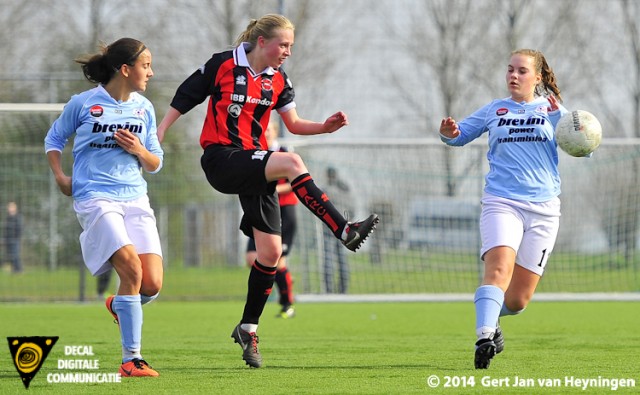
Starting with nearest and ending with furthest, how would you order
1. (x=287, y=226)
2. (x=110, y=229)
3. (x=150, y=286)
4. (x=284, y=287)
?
(x=110, y=229), (x=150, y=286), (x=284, y=287), (x=287, y=226)

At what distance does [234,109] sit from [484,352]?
88.1 inches

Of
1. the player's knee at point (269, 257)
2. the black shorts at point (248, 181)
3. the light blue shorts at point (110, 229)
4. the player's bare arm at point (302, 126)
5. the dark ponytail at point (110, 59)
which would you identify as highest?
the dark ponytail at point (110, 59)

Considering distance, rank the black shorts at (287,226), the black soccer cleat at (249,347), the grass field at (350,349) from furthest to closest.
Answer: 1. the black shorts at (287,226)
2. the black soccer cleat at (249,347)
3. the grass field at (350,349)

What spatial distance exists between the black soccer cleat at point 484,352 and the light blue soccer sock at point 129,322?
2.11 meters

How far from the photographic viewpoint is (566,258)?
15.6 metres

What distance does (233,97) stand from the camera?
6.74m

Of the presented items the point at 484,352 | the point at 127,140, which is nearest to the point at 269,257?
the point at 127,140

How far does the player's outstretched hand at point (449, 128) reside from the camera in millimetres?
6932

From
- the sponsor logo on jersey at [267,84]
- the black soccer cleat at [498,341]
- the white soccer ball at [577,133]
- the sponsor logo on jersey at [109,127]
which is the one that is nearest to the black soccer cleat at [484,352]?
the black soccer cleat at [498,341]

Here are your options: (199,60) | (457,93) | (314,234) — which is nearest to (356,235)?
(314,234)

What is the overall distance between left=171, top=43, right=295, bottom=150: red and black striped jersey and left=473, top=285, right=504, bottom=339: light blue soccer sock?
1.76m

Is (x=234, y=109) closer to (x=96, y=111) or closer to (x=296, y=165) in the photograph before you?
(x=296, y=165)

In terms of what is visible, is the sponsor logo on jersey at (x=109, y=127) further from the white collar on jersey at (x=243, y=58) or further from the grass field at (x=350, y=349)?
the grass field at (x=350, y=349)

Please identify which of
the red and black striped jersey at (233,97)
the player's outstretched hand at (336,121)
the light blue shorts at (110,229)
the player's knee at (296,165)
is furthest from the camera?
the red and black striped jersey at (233,97)
